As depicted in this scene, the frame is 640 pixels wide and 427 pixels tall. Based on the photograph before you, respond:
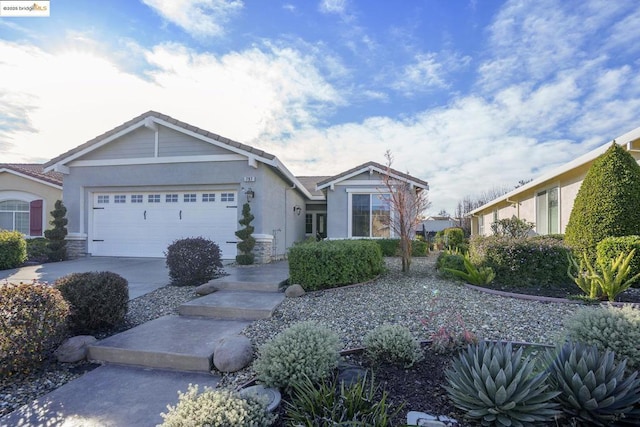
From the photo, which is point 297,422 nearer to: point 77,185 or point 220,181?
point 220,181

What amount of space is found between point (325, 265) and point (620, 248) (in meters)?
5.61

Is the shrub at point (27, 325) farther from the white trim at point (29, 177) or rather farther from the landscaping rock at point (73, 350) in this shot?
the white trim at point (29, 177)

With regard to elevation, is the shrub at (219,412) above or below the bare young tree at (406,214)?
below

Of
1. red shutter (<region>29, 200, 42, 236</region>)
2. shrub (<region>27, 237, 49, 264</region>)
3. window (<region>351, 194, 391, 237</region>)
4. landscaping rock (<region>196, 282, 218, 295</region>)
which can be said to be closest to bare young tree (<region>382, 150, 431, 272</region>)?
landscaping rock (<region>196, 282, 218, 295</region>)

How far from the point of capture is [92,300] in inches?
172

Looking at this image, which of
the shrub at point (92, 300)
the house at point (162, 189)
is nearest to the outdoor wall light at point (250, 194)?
the house at point (162, 189)

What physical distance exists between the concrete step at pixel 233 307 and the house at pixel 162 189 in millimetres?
4757

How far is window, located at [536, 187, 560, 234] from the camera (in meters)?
10.8

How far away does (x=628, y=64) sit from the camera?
7488 mm

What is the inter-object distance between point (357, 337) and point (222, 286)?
363 centimetres

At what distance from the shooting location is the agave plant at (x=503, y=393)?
209 cm

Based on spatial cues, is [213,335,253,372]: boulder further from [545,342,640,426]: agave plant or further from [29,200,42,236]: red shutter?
[29,200,42,236]: red shutter

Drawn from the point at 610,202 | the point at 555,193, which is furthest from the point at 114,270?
the point at 555,193

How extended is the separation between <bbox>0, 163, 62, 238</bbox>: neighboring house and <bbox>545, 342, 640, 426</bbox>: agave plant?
58.0 feet
